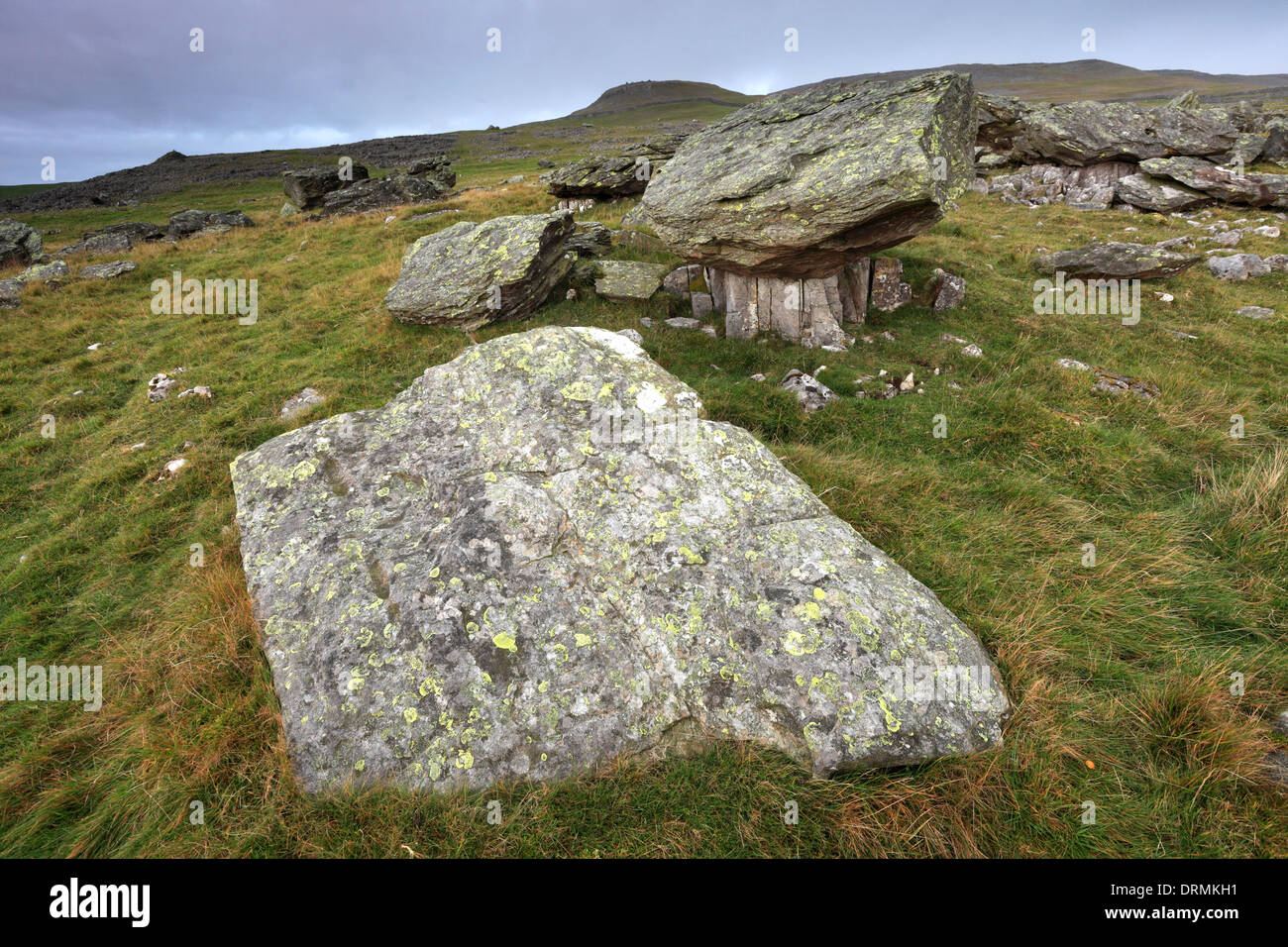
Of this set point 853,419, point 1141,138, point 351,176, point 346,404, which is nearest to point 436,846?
point 853,419

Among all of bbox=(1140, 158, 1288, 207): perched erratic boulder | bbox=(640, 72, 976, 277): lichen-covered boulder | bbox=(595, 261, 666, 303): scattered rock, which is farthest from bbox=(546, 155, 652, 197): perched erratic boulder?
bbox=(1140, 158, 1288, 207): perched erratic boulder

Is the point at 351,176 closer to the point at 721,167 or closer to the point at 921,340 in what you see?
the point at 721,167

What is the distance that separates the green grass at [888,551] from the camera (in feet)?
11.6

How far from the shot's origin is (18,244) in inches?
1011

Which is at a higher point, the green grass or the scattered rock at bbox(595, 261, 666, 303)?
the scattered rock at bbox(595, 261, 666, 303)

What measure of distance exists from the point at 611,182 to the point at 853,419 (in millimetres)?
19662

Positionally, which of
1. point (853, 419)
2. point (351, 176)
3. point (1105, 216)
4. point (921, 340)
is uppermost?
point (351, 176)

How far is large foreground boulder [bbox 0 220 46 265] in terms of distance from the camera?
982 inches

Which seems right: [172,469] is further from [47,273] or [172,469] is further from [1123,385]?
[47,273]

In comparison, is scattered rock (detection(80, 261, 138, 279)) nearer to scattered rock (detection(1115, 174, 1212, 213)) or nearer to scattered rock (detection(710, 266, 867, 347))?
scattered rock (detection(710, 266, 867, 347))

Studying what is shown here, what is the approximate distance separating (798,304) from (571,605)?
921 cm

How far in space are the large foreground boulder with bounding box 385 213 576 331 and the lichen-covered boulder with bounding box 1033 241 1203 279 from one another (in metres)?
13.3

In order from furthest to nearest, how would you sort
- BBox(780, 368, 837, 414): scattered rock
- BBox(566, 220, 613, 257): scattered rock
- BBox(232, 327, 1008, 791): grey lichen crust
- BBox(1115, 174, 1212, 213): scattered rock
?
BBox(1115, 174, 1212, 213): scattered rock < BBox(566, 220, 613, 257): scattered rock < BBox(780, 368, 837, 414): scattered rock < BBox(232, 327, 1008, 791): grey lichen crust
